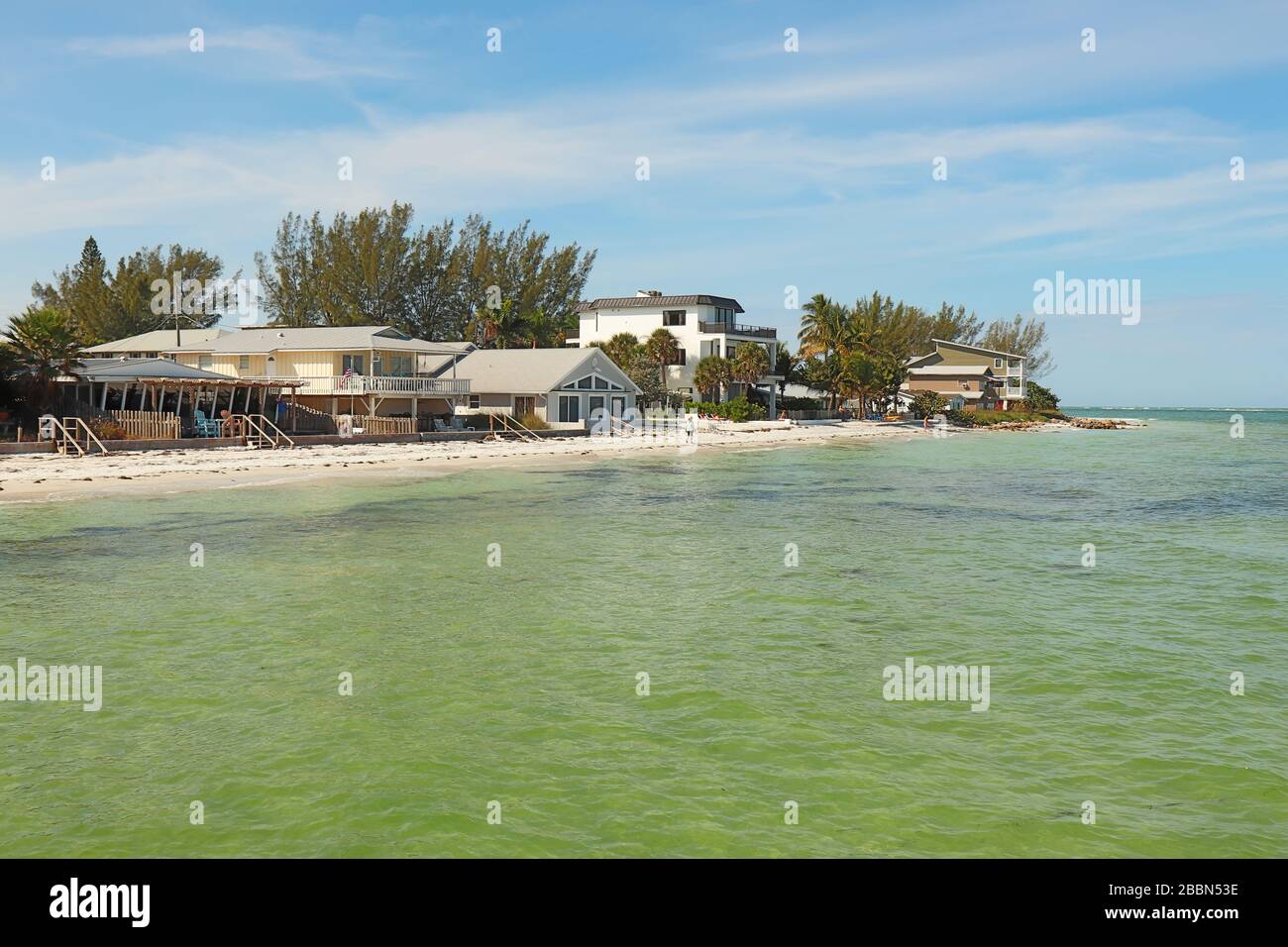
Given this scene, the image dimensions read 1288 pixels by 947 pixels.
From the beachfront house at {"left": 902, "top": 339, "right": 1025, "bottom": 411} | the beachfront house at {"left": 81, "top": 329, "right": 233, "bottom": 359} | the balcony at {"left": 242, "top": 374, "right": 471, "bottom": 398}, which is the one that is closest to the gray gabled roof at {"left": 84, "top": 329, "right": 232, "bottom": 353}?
the beachfront house at {"left": 81, "top": 329, "right": 233, "bottom": 359}

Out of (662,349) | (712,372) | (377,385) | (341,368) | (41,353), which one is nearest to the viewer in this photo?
(41,353)

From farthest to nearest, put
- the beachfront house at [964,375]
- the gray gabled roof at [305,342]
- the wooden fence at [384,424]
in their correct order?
the beachfront house at [964,375] < the gray gabled roof at [305,342] < the wooden fence at [384,424]

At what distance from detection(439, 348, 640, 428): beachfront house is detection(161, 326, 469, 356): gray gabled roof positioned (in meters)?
4.06

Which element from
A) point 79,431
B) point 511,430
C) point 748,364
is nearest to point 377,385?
point 511,430

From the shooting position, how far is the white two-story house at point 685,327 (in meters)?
95.9

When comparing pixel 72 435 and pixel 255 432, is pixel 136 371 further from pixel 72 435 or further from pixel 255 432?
pixel 255 432

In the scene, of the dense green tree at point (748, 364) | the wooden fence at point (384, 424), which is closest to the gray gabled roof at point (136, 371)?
the wooden fence at point (384, 424)

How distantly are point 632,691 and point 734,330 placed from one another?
86688mm

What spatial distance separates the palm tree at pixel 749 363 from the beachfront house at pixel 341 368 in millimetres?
29578

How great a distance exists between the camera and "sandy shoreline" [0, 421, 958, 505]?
36312 millimetres

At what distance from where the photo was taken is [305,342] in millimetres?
65688

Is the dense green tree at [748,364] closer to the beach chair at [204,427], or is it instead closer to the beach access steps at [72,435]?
the beach chair at [204,427]
